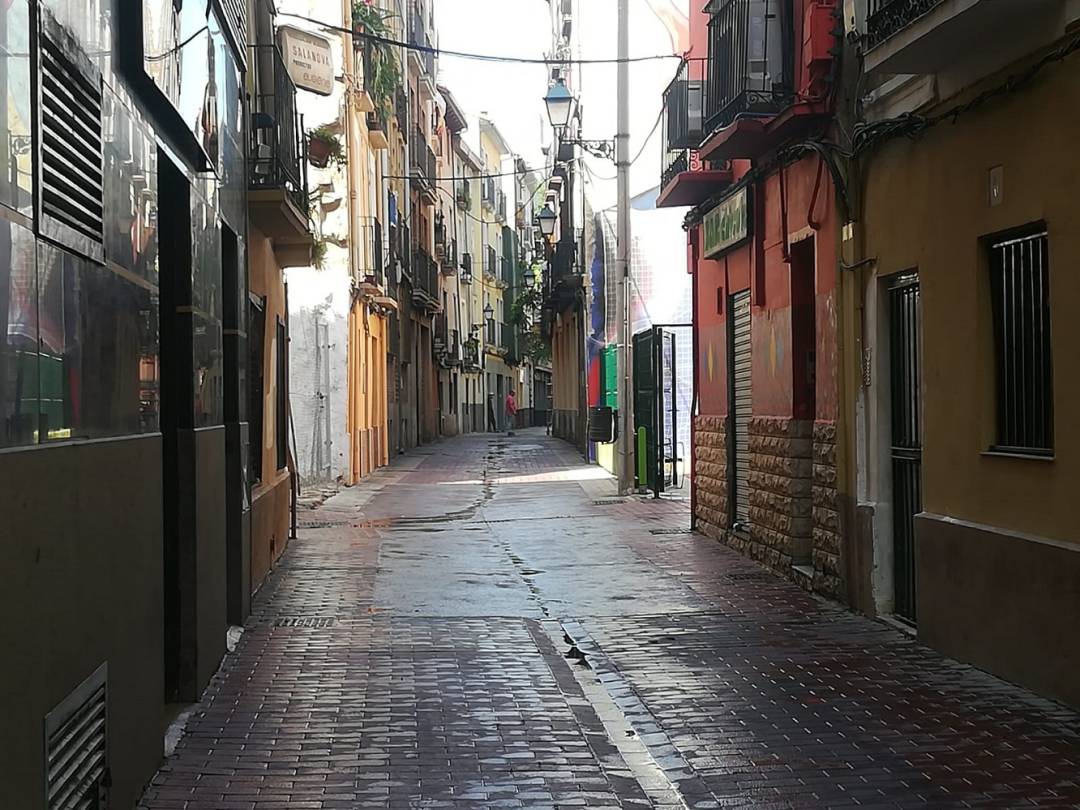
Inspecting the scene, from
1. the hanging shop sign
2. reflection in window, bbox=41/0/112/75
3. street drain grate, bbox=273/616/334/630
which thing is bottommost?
street drain grate, bbox=273/616/334/630

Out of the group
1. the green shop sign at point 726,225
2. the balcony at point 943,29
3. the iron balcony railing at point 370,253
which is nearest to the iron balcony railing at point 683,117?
the green shop sign at point 726,225

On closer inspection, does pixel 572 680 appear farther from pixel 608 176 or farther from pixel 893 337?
pixel 608 176

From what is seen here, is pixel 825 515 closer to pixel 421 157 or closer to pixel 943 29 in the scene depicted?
pixel 943 29

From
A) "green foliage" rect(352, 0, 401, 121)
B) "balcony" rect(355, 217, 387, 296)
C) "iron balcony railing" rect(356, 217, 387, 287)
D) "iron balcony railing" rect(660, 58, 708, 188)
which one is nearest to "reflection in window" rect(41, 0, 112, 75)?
"iron balcony railing" rect(660, 58, 708, 188)

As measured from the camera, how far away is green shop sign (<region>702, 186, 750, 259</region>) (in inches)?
553

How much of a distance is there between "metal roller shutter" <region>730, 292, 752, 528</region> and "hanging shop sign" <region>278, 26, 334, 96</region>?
536 centimetres

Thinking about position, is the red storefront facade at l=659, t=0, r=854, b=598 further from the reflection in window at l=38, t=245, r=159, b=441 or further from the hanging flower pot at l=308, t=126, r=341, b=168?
the hanging flower pot at l=308, t=126, r=341, b=168

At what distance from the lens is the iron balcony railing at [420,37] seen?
144ft

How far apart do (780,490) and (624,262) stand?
34.5 ft

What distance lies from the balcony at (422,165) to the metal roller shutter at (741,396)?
2683cm

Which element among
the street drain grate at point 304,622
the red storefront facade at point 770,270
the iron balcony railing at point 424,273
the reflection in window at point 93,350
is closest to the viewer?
the reflection in window at point 93,350

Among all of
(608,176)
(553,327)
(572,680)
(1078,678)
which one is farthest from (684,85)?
(553,327)

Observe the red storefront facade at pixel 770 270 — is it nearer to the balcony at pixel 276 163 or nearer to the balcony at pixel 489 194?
the balcony at pixel 276 163

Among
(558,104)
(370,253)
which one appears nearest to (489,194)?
(370,253)
